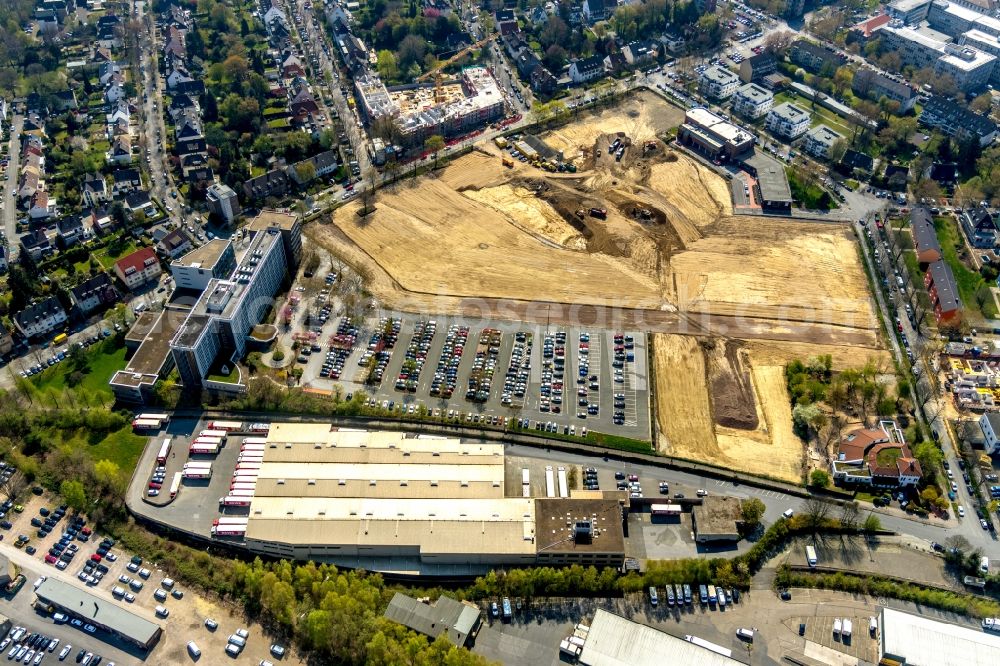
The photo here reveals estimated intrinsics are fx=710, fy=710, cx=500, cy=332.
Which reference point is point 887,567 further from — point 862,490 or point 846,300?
point 846,300

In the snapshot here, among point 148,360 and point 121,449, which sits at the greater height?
point 148,360

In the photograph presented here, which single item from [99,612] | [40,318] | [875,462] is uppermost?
[40,318]

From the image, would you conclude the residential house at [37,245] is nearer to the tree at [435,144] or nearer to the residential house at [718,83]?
the tree at [435,144]

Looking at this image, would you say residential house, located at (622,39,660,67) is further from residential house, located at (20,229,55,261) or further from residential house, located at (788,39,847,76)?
residential house, located at (20,229,55,261)

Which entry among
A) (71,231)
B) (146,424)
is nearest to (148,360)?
(146,424)

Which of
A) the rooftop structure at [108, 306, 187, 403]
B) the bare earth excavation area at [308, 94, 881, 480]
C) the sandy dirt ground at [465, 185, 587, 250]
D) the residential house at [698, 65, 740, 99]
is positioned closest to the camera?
the rooftop structure at [108, 306, 187, 403]

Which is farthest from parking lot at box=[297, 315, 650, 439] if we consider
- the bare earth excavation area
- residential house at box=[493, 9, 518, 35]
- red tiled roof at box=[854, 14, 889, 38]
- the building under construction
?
red tiled roof at box=[854, 14, 889, 38]

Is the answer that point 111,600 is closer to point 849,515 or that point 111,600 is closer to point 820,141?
point 849,515
